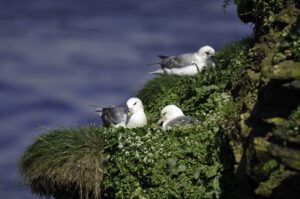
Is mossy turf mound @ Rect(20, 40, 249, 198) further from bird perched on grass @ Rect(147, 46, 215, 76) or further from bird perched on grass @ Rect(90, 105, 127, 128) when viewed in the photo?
bird perched on grass @ Rect(147, 46, 215, 76)

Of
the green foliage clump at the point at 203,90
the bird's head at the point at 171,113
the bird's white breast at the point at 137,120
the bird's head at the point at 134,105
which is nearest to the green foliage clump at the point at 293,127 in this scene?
the green foliage clump at the point at 203,90

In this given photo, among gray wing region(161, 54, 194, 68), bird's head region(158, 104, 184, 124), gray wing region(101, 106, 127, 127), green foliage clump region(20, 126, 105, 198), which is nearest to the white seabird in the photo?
Result: gray wing region(101, 106, 127, 127)

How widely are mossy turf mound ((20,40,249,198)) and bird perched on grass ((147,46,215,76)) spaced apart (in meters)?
1.95

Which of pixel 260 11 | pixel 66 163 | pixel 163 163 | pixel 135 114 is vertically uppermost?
pixel 260 11

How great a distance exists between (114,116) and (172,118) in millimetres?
1633

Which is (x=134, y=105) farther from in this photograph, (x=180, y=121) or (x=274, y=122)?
(x=274, y=122)

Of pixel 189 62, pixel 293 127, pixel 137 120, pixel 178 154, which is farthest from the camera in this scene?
pixel 189 62

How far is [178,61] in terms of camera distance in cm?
1519

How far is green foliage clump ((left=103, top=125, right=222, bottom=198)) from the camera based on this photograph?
9291mm

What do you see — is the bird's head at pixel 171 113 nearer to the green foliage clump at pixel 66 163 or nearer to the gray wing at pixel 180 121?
the gray wing at pixel 180 121

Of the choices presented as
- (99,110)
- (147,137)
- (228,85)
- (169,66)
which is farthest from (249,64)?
(169,66)

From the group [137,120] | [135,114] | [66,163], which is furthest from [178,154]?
[135,114]

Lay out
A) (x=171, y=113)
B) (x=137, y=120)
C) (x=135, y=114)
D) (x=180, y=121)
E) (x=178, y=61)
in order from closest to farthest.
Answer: (x=180, y=121), (x=171, y=113), (x=137, y=120), (x=135, y=114), (x=178, y=61)

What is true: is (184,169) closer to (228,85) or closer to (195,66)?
(228,85)
